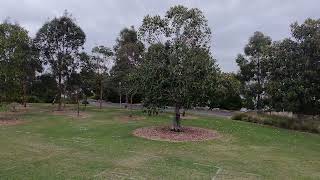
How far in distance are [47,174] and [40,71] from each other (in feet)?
93.0

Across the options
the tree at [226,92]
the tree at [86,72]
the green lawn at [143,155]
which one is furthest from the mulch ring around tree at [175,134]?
the tree at [86,72]

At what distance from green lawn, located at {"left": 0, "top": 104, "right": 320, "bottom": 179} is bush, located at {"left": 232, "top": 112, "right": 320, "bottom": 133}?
13.8ft

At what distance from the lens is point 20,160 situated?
16.5 m

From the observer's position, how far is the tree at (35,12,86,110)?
130ft

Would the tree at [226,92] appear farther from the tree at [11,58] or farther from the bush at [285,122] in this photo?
the tree at [11,58]

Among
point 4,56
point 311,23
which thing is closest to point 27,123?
point 4,56

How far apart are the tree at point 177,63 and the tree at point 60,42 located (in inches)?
609

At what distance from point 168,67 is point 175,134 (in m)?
3.81

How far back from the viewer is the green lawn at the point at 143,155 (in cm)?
1482

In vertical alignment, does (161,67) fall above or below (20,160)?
above

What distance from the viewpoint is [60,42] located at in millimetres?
40281

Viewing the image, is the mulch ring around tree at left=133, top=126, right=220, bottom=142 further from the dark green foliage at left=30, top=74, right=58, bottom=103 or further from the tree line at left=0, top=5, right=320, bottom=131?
the dark green foliage at left=30, top=74, right=58, bottom=103

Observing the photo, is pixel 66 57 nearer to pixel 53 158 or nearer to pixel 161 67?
pixel 161 67

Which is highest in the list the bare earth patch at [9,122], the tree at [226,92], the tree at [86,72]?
the tree at [86,72]
